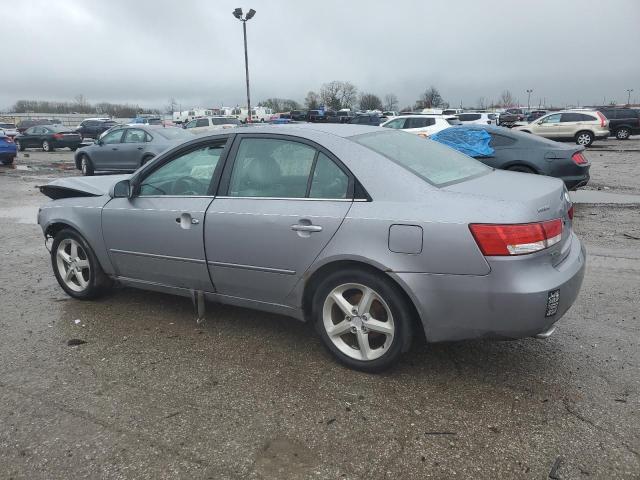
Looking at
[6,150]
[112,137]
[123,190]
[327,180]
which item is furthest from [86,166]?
[327,180]

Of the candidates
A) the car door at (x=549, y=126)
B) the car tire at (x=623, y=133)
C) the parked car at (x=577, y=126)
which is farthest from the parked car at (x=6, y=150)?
the car tire at (x=623, y=133)

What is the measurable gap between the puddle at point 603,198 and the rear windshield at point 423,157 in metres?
7.38

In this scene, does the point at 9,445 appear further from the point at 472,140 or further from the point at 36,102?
the point at 36,102

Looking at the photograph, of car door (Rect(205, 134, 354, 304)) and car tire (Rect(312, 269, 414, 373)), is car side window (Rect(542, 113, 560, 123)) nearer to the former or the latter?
car door (Rect(205, 134, 354, 304))

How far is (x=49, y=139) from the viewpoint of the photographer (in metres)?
29.6

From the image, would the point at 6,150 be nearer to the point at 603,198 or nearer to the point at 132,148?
the point at 132,148

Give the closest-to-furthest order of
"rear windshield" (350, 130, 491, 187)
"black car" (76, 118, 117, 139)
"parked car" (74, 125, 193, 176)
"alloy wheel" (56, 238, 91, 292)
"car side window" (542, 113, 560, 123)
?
"rear windshield" (350, 130, 491, 187) < "alloy wheel" (56, 238, 91, 292) < "parked car" (74, 125, 193, 176) < "car side window" (542, 113, 560, 123) < "black car" (76, 118, 117, 139)

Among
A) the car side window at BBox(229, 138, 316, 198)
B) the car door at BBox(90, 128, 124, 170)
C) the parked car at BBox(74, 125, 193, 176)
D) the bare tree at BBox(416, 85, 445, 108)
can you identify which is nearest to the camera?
the car side window at BBox(229, 138, 316, 198)

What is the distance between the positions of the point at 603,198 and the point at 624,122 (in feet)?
79.2

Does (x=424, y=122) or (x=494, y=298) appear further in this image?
(x=424, y=122)

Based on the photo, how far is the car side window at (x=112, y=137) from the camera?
15.6 meters

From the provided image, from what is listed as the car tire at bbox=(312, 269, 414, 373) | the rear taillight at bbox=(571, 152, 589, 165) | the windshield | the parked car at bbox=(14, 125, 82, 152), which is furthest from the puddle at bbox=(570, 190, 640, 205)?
the parked car at bbox=(14, 125, 82, 152)

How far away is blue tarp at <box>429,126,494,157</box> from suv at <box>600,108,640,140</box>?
25081 millimetres

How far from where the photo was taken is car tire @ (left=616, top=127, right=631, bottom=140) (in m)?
30.9
